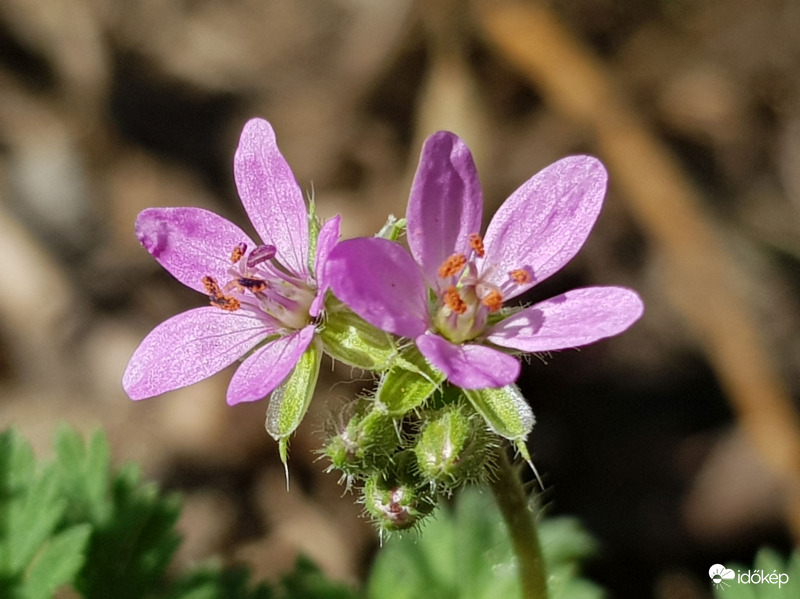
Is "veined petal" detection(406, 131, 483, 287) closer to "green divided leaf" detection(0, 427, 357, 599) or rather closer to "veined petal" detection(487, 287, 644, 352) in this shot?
"veined petal" detection(487, 287, 644, 352)

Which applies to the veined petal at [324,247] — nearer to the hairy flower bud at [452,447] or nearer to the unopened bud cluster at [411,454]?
the unopened bud cluster at [411,454]

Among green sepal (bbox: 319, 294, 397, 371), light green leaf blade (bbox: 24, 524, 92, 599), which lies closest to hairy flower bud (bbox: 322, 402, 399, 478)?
green sepal (bbox: 319, 294, 397, 371)

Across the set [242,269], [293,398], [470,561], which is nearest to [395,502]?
[293,398]

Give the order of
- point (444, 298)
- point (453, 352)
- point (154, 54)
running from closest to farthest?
point (453, 352), point (444, 298), point (154, 54)

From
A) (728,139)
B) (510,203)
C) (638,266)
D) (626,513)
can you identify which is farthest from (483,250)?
(728,139)

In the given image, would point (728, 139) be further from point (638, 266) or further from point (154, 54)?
point (154, 54)

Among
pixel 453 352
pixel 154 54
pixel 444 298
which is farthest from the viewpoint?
pixel 154 54
